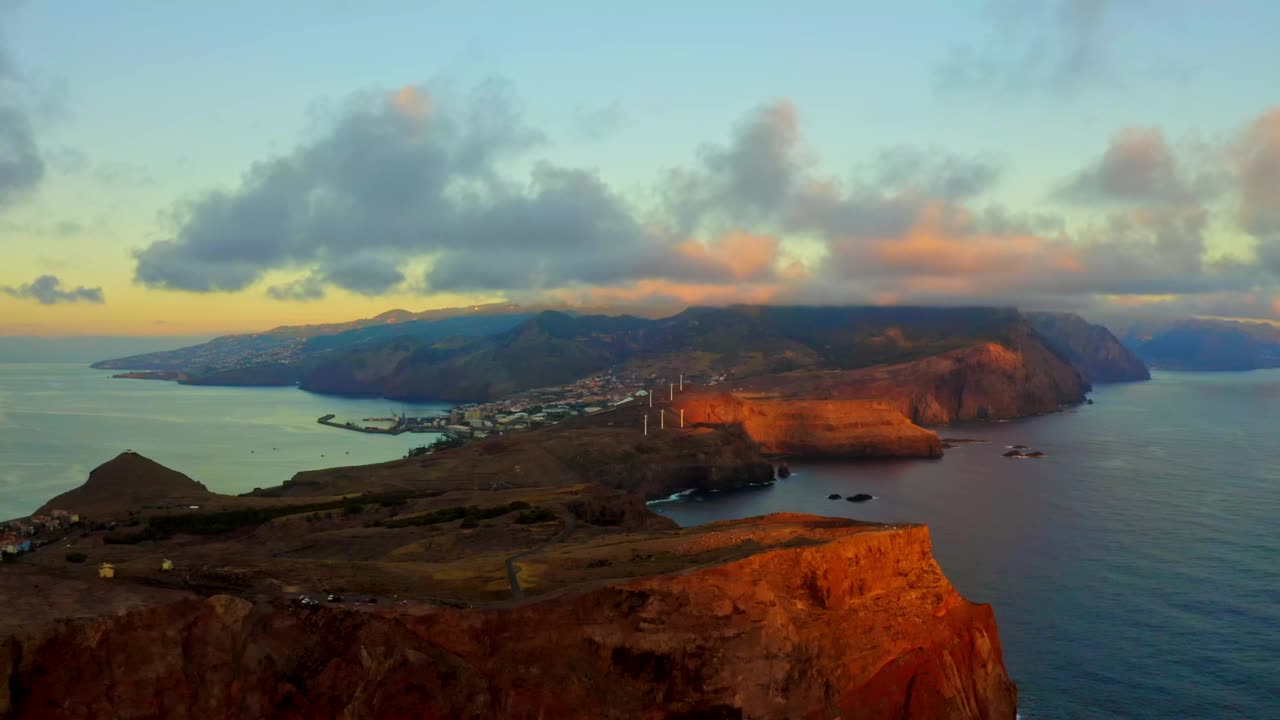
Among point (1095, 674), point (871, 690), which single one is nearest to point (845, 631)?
point (871, 690)

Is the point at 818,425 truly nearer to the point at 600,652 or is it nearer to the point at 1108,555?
the point at 1108,555

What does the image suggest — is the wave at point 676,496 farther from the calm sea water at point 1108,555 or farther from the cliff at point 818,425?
the cliff at point 818,425

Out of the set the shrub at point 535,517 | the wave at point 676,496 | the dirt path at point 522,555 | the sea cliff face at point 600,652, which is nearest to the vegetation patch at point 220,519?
the shrub at point 535,517

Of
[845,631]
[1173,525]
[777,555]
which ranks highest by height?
[777,555]

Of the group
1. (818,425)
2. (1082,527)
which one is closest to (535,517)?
(1082,527)

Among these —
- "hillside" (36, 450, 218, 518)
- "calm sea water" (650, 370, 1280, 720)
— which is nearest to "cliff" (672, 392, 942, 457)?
"calm sea water" (650, 370, 1280, 720)

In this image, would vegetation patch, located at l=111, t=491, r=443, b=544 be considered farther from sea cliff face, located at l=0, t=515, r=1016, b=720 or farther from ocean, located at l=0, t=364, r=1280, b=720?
ocean, located at l=0, t=364, r=1280, b=720

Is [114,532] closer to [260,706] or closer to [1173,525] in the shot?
[260,706]
